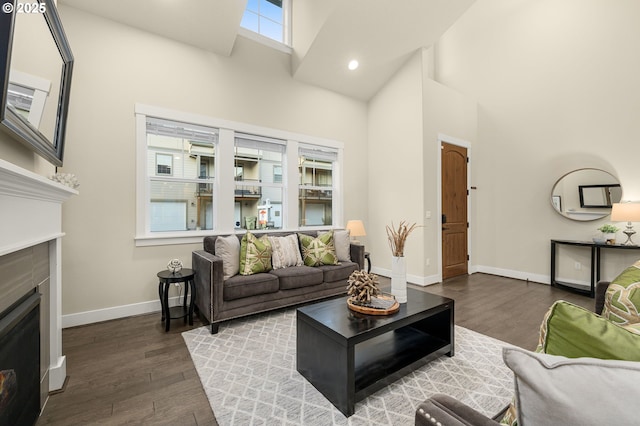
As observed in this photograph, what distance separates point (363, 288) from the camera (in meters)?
2.15

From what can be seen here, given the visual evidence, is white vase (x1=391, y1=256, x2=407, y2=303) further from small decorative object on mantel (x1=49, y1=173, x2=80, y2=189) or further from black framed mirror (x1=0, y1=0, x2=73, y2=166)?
small decorative object on mantel (x1=49, y1=173, x2=80, y2=189)

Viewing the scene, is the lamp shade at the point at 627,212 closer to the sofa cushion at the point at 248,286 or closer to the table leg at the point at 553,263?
the table leg at the point at 553,263

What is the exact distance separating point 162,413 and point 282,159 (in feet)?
11.4

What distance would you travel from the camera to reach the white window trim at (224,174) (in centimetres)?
329

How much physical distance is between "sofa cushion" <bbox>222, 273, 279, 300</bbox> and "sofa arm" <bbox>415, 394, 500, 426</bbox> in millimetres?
2363

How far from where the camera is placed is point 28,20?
4.55ft

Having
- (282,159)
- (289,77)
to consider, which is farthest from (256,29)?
(282,159)

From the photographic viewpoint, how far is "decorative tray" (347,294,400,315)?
2045 millimetres

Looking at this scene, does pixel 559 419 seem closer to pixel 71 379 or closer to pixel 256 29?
pixel 71 379

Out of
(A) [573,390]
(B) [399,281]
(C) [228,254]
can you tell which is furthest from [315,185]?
(A) [573,390]

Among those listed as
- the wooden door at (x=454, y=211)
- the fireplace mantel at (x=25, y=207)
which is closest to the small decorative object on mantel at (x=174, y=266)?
the fireplace mantel at (x=25, y=207)

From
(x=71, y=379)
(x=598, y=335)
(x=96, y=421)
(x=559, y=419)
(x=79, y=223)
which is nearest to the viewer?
(x=559, y=419)

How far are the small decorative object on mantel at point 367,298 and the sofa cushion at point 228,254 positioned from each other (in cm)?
146

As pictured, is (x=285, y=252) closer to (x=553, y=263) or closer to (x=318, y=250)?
(x=318, y=250)
